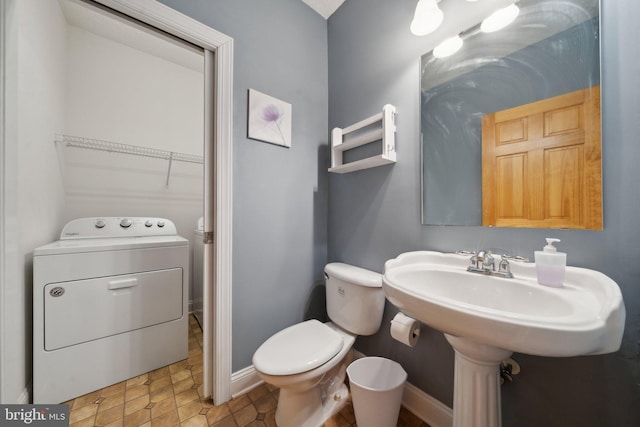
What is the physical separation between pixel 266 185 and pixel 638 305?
1.57 metres

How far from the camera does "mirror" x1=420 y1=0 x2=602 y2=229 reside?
74 centimetres

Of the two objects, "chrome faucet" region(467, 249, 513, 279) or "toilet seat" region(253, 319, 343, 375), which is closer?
"chrome faucet" region(467, 249, 513, 279)

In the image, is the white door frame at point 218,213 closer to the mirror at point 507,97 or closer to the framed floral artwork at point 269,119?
the framed floral artwork at point 269,119

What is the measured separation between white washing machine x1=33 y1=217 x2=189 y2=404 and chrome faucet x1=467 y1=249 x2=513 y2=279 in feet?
5.82

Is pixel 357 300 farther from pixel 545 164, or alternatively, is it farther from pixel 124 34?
pixel 124 34

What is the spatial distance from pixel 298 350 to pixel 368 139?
48.2 inches

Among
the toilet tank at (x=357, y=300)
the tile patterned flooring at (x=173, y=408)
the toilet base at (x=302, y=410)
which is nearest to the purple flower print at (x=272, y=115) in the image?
the toilet tank at (x=357, y=300)

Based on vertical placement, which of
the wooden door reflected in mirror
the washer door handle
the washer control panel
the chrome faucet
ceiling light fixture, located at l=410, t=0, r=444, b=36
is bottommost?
the washer door handle

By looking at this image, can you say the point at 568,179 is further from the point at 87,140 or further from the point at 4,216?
the point at 87,140

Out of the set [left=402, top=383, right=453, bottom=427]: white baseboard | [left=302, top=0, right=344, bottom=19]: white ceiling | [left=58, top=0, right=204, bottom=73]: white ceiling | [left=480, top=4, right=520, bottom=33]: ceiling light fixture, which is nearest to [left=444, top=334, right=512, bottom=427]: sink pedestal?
[left=402, top=383, right=453, bottom=427]: white baseboard

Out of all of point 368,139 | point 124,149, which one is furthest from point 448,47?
point 124,149

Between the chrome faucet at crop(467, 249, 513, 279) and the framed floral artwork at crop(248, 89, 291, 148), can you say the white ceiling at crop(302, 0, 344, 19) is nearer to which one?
the framed floral artwork at crop(248, 89, 291, 148)

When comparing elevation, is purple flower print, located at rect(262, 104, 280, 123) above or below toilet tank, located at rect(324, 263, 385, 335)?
above

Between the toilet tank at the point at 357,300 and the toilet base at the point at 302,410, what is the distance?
37cm
